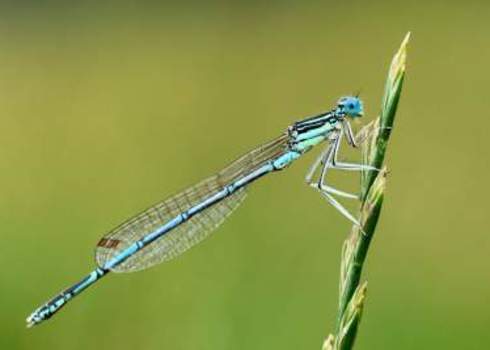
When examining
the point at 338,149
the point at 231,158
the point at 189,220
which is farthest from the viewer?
the point at 231,158

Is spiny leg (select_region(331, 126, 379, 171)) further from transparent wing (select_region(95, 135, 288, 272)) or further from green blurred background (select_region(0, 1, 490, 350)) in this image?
green blurred background (select_region(0, 1, 490, 350))

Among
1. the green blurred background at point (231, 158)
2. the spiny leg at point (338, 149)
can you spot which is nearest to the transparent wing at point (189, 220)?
the spiny leg at point (338, 149)

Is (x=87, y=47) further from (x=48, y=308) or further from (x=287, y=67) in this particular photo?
(x=48, y=308)

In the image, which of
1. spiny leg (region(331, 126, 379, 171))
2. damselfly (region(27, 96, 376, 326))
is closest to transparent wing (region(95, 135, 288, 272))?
damselfly (region(27, 96, 376, 326))

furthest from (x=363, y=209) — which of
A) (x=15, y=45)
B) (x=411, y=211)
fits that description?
(x=15, y=45)

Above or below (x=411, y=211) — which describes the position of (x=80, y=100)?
above

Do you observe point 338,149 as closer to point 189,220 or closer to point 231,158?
point 189,220

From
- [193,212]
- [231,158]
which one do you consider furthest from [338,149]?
[231,158]

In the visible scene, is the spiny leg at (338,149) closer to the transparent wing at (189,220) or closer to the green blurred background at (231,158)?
the transparent wing at (189,220)
